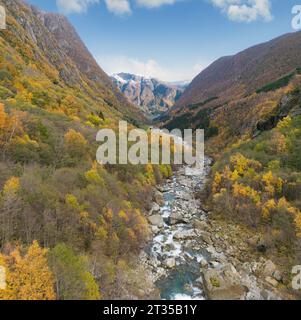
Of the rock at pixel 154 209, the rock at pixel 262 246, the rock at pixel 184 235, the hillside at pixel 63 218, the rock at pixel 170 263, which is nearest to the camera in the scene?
the hillside at pixel 63 218

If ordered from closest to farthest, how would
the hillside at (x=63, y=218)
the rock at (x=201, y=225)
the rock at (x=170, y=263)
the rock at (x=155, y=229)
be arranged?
the hillside at (x=63, y=218), the rock at (x=170, y=263), the rock at (x=155, y=229), the rock at (x=201, y=225)

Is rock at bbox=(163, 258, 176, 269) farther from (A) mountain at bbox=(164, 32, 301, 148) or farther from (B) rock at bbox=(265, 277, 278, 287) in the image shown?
(A) mountain at bbox=(164, 32, 301, 148)

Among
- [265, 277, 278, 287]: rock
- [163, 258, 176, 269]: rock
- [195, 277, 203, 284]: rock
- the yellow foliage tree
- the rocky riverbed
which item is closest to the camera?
the yellow foliage tree

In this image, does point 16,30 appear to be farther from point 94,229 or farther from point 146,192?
point 94,229

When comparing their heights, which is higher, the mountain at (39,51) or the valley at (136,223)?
the mountain at (39,51)

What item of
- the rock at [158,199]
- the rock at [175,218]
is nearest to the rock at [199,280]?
the rock at [175,218]

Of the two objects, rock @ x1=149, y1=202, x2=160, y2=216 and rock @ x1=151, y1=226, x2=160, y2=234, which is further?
rock @ x1=149, y1=202, x2=160, y2=216

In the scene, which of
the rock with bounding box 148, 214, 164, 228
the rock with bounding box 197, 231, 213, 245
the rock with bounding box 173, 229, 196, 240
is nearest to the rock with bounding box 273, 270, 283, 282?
the rock with bounding box 197, 231, 213, 245

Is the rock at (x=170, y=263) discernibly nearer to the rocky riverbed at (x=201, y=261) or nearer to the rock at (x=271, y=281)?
the rocky riverbed at (x=201, y=261)
